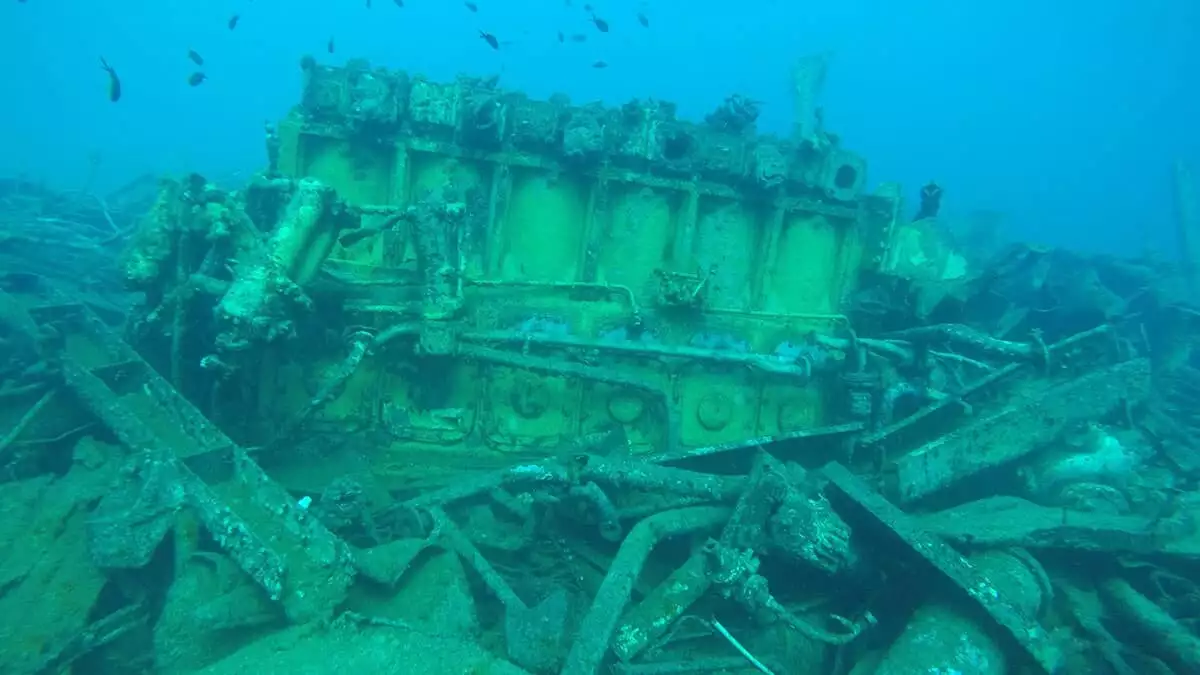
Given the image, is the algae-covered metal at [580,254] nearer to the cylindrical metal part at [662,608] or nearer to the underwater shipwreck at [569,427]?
the underwater shipwreck at [569,427]

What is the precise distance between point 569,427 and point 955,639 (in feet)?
12.6

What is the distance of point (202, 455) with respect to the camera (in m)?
4.06

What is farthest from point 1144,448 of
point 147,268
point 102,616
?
point 147,268

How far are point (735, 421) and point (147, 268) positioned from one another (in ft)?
19.6

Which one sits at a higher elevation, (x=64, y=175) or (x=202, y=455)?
(x=64, y=175)

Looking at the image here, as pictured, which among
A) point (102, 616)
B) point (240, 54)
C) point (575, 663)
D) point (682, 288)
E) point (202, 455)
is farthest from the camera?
point (240, 54)

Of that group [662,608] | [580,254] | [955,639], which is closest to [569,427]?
[580,254]

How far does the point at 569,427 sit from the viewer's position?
6.54m

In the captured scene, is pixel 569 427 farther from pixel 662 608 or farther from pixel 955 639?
pixel 955 639

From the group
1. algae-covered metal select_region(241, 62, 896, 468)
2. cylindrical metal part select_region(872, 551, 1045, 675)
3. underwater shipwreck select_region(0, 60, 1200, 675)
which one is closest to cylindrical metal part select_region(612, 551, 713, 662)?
underwater shipwreck select_region(0, 60, 1200, 675)

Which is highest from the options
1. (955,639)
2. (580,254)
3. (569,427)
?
(580,254)

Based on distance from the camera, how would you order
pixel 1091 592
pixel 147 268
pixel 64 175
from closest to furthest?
1. pixel 1091 592
2. pixel 147 268
3. pixel 64 175

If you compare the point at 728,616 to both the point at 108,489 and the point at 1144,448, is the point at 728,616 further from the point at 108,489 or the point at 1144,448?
the point at 1144,448

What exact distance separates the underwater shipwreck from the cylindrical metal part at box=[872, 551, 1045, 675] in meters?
0.02
